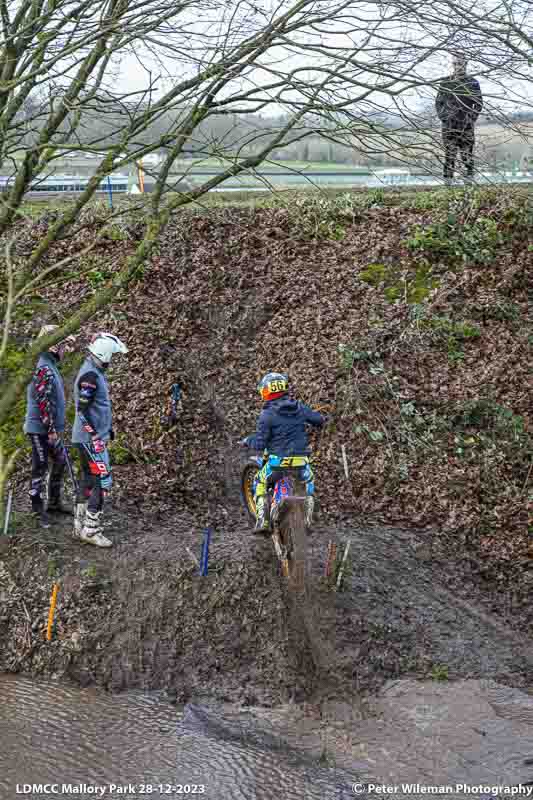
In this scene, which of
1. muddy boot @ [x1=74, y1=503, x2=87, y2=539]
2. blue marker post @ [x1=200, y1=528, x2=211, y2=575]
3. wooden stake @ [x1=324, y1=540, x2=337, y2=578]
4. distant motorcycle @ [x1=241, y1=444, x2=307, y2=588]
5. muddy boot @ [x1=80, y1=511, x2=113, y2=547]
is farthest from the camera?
muddy boot @ [x1=74, y1=503, x2=87, y2=539]

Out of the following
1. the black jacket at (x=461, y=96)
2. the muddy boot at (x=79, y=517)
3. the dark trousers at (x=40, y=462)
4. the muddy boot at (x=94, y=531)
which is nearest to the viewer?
the black jacket at (x=461, y=96)

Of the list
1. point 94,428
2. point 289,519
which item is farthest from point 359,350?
point 94,428

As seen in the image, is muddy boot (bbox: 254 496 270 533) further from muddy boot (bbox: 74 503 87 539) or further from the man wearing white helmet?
muddy boot (bbox: 74 503 87 539)

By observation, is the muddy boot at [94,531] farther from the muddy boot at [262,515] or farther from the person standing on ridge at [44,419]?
the muddy boot at [262,515]

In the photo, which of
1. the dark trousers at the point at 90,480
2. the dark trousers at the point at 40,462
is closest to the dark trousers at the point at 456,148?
the dark trousers at the point at 90,480

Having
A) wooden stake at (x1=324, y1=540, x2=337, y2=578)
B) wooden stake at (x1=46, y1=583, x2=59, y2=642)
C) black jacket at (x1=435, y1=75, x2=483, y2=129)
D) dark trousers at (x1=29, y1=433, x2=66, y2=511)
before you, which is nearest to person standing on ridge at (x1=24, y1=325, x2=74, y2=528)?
dark trousers at (x1=29, y1=433, x2=66, y2=511)

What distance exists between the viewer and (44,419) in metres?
9.00

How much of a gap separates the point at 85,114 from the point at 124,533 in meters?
4.74

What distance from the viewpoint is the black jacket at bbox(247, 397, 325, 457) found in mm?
8234

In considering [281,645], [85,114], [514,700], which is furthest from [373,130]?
[514,700]

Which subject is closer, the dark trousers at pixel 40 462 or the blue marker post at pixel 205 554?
the blue marker post at pixel 205 554

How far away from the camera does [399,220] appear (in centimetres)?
1368

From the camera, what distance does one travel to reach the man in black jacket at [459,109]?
7.21 meters

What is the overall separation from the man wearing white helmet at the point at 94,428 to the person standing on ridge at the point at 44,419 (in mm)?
518
